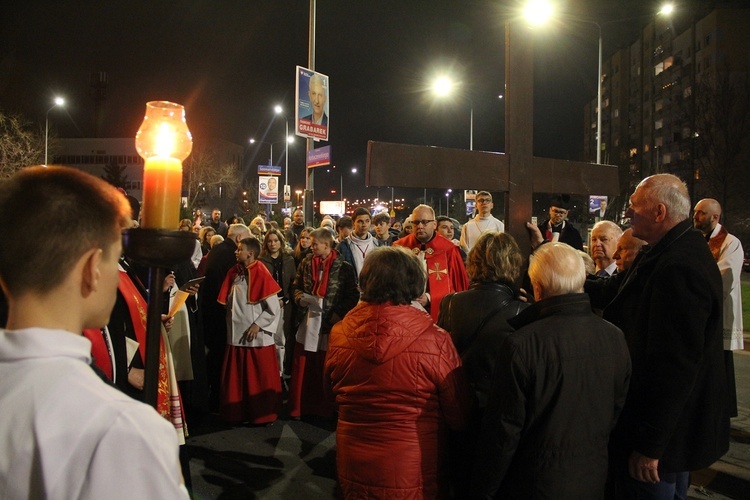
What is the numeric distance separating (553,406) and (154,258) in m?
2.00

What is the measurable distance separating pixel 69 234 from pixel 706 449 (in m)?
3.15

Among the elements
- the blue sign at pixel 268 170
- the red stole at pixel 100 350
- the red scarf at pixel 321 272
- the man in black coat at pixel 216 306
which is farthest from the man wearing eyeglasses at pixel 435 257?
the blue sign at pixel 268 170

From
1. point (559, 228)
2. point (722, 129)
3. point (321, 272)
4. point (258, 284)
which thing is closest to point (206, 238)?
point (258, 284)

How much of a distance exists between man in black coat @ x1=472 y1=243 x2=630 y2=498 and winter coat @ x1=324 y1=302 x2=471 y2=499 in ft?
1.05

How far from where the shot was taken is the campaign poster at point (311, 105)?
42.9 ft

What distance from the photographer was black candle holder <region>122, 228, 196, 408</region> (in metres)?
1.35

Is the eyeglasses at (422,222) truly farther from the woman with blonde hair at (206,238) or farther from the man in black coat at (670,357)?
the woman with blonde hair at (206,238)

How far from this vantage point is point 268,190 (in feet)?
77.7

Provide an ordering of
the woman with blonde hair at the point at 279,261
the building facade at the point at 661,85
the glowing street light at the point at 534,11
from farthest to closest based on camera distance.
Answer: the building facade at the point at 661,85
the woman with blonde hair at the point at 279,261
the glowing street light at the point at 534,11

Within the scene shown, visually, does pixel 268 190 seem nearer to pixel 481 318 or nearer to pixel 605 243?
pixel 605 243

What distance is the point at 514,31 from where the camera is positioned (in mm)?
4469

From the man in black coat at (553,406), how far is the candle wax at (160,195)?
1774 millimetres

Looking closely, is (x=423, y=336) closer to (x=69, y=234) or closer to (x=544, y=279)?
(x=544, y=279)

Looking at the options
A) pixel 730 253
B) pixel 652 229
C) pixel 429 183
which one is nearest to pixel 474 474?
pixel 652 229
